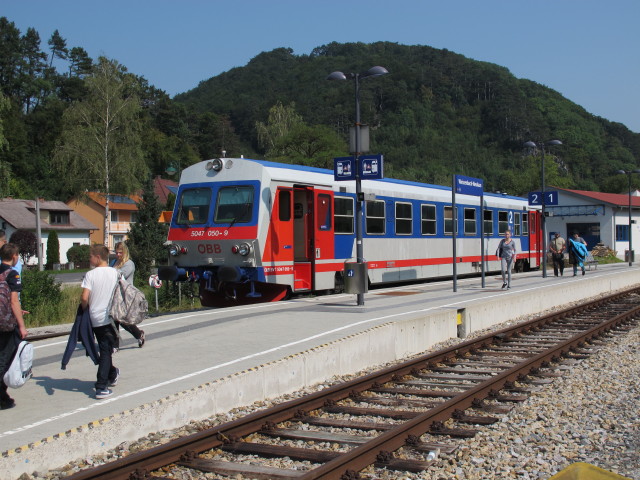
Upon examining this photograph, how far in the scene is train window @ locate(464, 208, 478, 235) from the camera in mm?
24062

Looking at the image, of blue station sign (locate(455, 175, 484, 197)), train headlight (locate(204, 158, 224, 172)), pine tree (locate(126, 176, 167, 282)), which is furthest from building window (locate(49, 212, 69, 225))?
blue station sign (locate(455, 175, 484, 197))

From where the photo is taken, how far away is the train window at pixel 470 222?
2406cm

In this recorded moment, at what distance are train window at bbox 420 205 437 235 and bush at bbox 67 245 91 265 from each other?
152 feet

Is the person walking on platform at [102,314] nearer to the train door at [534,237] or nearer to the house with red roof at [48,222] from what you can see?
the train door at [534,237]

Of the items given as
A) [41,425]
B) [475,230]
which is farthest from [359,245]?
[475,230]

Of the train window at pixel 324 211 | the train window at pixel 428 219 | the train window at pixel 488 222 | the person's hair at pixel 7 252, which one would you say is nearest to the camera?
the person's hair at pixel 7 252

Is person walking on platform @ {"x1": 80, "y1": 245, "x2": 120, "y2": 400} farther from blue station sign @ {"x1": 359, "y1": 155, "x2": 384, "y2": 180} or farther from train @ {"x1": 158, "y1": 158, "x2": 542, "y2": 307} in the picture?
blue station sign @ {"x1": 359, "y1": 155, "x2": 384, "y2": 180}

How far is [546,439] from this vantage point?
6.58m

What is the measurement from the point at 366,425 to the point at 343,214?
35.3 feet

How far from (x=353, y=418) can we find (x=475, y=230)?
18.2 m

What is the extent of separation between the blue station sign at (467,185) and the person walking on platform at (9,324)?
43.9 feet

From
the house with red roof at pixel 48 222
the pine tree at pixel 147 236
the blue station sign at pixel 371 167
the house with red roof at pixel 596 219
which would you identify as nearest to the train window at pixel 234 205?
the blue station sign at pixel 371 167

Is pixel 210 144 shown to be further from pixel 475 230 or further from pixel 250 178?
pixel 250 178

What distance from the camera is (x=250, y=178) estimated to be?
1540cm
